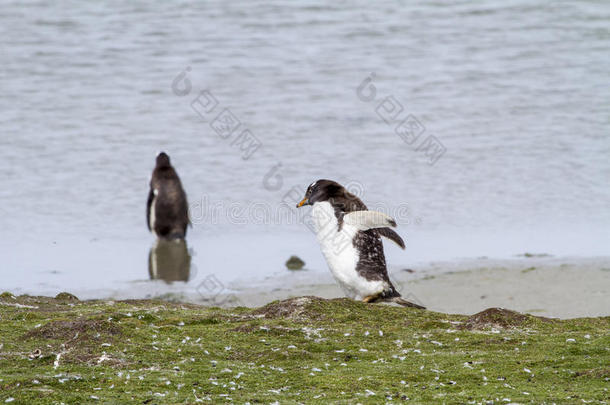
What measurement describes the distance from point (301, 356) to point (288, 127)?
1270 cm

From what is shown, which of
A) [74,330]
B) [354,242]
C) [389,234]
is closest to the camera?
[74,330]

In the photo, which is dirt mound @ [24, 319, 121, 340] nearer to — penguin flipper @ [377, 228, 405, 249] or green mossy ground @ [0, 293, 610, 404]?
green mossy ground @ [0, 293, 610, 404]

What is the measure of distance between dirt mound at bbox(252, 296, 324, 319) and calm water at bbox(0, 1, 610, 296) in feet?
11.7

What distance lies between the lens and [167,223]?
43.4 ft

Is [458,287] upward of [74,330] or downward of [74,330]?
upward

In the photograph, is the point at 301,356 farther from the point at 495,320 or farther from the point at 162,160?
the point at 162,160

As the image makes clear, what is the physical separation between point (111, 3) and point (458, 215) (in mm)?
18227

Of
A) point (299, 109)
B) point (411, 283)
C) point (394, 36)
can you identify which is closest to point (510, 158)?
point (299, 109)

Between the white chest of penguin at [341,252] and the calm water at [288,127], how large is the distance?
2.65 meters

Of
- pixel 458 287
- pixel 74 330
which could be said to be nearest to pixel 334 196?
pixel 458 287

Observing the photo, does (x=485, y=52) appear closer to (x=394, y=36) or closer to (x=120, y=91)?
(x=394, y=36)

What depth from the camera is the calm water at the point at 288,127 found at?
12688mm

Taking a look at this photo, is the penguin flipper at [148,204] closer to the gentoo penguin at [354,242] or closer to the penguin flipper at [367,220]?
the gentoo penguin at [354,242]

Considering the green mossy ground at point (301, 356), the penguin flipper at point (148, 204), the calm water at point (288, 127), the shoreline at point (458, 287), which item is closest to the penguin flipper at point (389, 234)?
the green mossy ground at point (301, 356)
